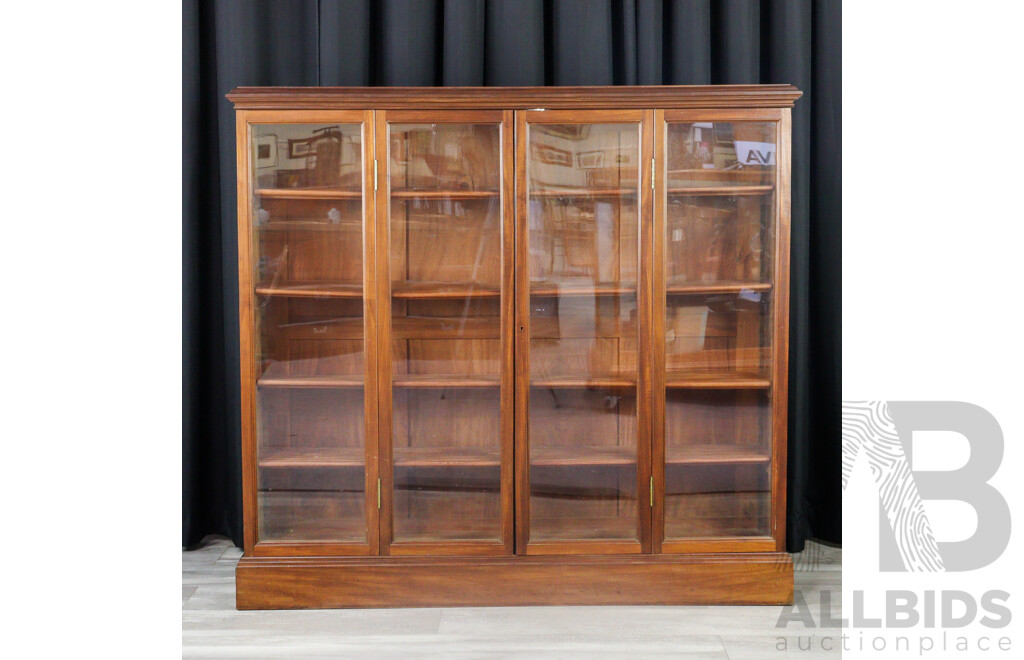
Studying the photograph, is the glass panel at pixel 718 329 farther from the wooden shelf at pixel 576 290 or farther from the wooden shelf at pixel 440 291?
the wooden shelf at pixel 440 291

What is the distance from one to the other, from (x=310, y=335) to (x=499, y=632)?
3.82ft

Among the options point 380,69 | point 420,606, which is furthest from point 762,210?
point 420,606

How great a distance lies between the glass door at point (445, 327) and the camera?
235 cm

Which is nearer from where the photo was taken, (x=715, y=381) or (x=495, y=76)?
(x=715, y=381)

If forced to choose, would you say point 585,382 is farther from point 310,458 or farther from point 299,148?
point 299,148

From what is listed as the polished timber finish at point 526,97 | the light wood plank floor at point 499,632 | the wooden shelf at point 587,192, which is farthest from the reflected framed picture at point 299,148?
the light wood plank floor at point 499,632

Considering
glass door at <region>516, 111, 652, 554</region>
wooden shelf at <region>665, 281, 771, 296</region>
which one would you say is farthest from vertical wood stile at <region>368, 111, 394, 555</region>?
wooden shelf at <region>665, 281, 771, 296</region>

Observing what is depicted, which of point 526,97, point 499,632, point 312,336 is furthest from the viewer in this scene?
point 312,336

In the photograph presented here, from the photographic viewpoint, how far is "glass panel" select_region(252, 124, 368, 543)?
235 cm

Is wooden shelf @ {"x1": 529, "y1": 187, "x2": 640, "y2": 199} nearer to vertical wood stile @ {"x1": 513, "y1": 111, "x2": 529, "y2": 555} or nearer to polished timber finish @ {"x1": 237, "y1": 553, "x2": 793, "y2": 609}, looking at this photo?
vertical wood stile @ {"x1": 513, "y1": 111, "x2": 529, "y2": 555}

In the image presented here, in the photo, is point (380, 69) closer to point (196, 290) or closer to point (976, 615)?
point (196, 290)

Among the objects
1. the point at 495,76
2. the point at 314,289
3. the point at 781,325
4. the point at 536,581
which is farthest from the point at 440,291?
the point at 781,325

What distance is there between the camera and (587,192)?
2.38m

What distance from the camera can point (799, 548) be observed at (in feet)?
9.24
